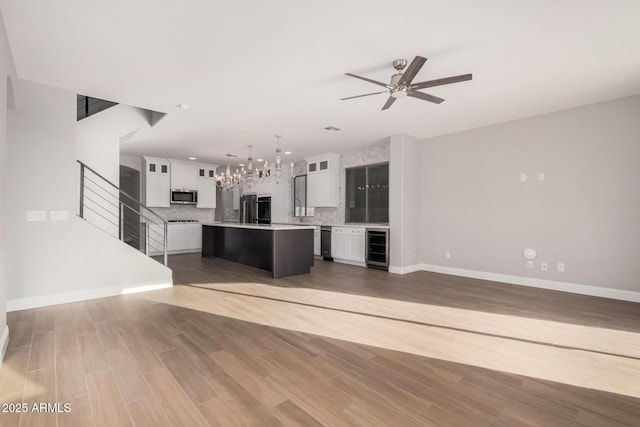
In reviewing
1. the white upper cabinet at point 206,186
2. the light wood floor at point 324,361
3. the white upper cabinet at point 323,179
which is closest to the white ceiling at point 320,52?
the light wood floor at point 324,361

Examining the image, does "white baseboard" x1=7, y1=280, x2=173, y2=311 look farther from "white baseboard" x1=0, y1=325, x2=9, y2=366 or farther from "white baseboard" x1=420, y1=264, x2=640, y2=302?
"white baseboard" x1=420, y1=264, x2=640, y2=302

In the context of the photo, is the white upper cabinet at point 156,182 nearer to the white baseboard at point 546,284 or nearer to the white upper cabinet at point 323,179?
the white upper cabinet at point 323,179

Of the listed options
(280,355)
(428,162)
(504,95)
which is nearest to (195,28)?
(280,355)

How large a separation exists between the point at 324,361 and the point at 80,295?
3.56 m

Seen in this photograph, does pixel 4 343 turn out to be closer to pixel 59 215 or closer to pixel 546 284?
pixel 59 215

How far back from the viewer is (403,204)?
5957 mm

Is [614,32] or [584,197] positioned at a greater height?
[614,32]

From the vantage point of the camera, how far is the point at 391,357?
2.40 m

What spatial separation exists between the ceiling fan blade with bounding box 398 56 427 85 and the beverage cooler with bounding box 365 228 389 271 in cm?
360

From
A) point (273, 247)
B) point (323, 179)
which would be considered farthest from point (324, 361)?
point (323, 179)

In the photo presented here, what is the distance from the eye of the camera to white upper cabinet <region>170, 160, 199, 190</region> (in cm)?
863

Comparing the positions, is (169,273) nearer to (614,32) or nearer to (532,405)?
→ (532,405)

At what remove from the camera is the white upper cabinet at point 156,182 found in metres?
8.21

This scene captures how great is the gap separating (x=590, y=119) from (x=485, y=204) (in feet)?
6.22
